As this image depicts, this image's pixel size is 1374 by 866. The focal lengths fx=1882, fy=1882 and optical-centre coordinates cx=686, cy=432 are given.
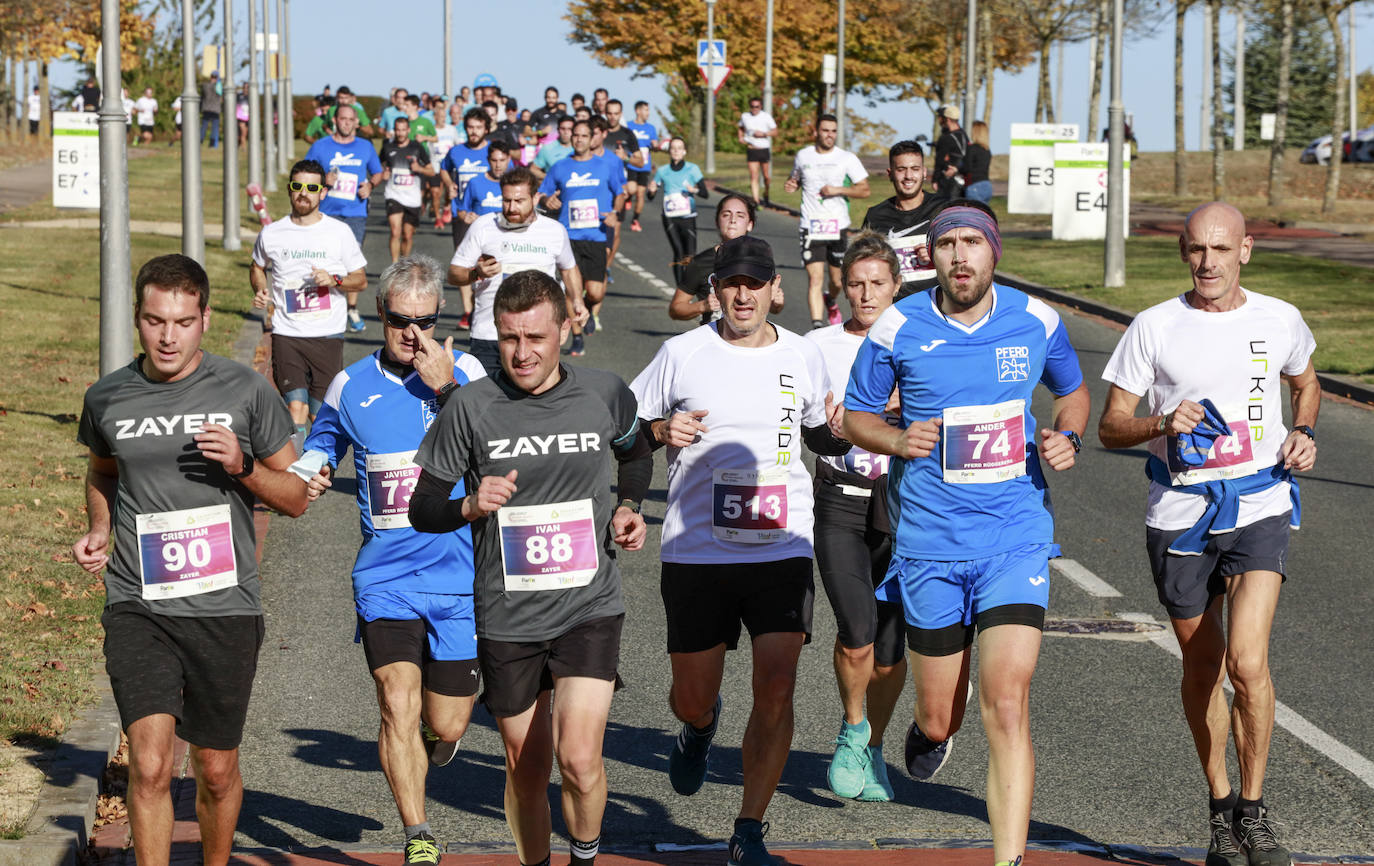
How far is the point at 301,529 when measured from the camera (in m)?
11.8

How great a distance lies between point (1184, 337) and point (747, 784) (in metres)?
2.12

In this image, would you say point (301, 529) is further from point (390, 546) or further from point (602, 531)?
point (602, 531)

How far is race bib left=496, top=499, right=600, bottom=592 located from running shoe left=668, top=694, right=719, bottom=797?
4.38 ft

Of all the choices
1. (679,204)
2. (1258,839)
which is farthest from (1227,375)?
(679,204)

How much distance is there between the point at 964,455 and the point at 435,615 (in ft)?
5.87

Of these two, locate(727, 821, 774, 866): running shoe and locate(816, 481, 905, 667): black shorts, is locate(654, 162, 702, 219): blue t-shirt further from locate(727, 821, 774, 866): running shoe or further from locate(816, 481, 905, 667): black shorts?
locate(727, 821, 774, 866): running shoe

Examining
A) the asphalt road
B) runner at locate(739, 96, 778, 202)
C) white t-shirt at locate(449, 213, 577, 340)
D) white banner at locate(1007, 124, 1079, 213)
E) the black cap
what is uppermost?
runner at locate(739, 96, 778, 202)

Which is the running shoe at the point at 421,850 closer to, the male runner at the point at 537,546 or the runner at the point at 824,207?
the male runner at the point at 537,546

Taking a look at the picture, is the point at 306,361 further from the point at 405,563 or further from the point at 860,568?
the point at 405,563

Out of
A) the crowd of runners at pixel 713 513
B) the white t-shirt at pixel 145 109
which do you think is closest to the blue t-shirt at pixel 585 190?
the crowd of runners at pixel 713 513

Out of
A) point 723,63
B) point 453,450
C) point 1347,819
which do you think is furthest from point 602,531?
point 723,63

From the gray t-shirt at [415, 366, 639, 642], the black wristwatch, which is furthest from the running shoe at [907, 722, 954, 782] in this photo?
the black wristwatch

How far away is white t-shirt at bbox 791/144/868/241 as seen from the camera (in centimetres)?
1852

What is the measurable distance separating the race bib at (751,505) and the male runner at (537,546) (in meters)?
0.89
